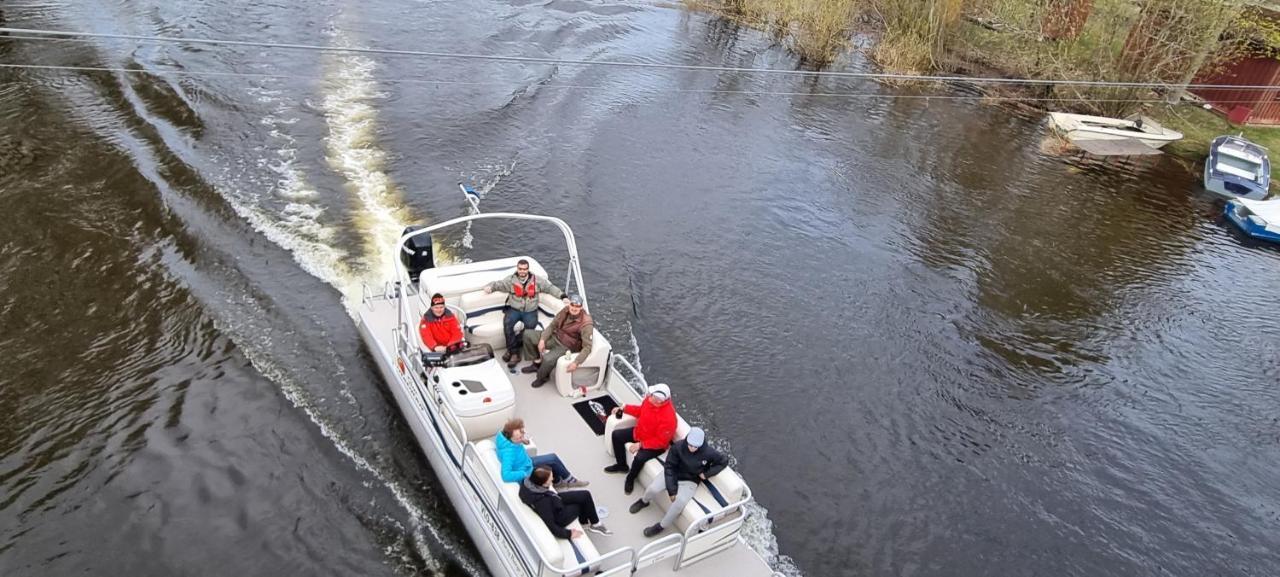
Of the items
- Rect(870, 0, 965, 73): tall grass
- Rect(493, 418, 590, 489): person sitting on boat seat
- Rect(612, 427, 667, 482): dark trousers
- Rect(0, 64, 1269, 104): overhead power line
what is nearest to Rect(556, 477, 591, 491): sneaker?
Rect(493, 418, 590, 489): person sitting on boat seat

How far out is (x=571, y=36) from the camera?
2956 centimetres

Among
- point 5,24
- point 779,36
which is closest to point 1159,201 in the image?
point 779,36

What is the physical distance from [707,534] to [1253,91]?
31.7 m

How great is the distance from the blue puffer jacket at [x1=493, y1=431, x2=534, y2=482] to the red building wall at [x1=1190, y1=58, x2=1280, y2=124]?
32.1 m

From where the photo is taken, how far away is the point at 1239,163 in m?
24.9

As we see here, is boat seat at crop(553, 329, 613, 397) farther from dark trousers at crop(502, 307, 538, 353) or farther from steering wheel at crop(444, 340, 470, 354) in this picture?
steering wheel at crop(444, 340, 470, 354)

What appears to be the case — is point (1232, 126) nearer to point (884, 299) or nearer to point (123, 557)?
point (884, 299)

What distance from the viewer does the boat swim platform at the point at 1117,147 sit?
2662 cm

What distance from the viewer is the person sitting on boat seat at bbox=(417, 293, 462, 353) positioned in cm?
1029

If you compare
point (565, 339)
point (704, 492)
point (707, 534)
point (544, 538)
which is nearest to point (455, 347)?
point (565, 339)

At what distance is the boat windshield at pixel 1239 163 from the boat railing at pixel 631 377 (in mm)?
22248

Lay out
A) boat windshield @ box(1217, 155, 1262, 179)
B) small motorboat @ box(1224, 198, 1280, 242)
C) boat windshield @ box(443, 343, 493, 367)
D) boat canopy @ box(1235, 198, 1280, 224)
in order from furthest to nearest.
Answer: boat windshield @ box(1217, 155, 1262, 179) → boat canopy @ box(1235, 198, 1280, 224) → small motorboat @ box(1224, 198, 1280, 242) → boat windshield @ box(443, 343, 493, 367)

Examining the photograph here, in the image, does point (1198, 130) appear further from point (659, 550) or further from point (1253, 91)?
point (659, 550)

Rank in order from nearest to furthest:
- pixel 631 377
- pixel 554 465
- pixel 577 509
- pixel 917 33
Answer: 1. pixel 577 509
2. pixel 554 465
3. pixel 631 377
4. pixel 917 33
